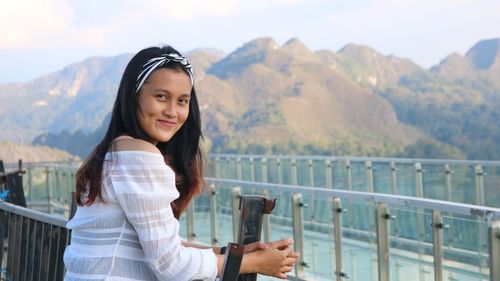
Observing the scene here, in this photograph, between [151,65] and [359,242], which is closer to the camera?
[151,65]

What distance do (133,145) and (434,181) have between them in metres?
8.12

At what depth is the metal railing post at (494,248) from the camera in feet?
13.4

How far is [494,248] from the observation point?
4.13m

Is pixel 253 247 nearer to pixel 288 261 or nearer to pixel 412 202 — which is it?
pixel 288 261

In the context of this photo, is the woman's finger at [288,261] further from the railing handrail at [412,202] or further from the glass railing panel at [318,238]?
the glass railing panel at [318,238]

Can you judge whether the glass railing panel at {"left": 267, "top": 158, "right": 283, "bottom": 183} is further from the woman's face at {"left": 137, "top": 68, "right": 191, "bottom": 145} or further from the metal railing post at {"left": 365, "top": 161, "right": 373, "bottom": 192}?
the woman's face at {"left": 137, "top": 68, "right": 191, "bottom": 145}

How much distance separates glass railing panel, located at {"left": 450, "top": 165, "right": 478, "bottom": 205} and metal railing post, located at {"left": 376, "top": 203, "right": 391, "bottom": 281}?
4133 mm

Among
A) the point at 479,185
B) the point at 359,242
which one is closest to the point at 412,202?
the point at 359,242

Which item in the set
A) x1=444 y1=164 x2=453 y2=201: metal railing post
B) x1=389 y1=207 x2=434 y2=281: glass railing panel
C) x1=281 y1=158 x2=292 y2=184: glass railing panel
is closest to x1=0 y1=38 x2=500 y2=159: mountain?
x1=281 y1=158 x2=292 y2=184: glass railing panel

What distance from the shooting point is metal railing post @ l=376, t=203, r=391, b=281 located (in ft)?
17.3

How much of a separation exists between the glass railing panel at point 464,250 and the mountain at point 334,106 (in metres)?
45.4

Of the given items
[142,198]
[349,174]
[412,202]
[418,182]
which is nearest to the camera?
[142,198]

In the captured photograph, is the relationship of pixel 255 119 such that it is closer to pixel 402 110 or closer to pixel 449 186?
pixel 402 110

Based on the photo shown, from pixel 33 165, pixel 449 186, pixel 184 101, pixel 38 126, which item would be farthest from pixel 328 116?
pixel 184 101
